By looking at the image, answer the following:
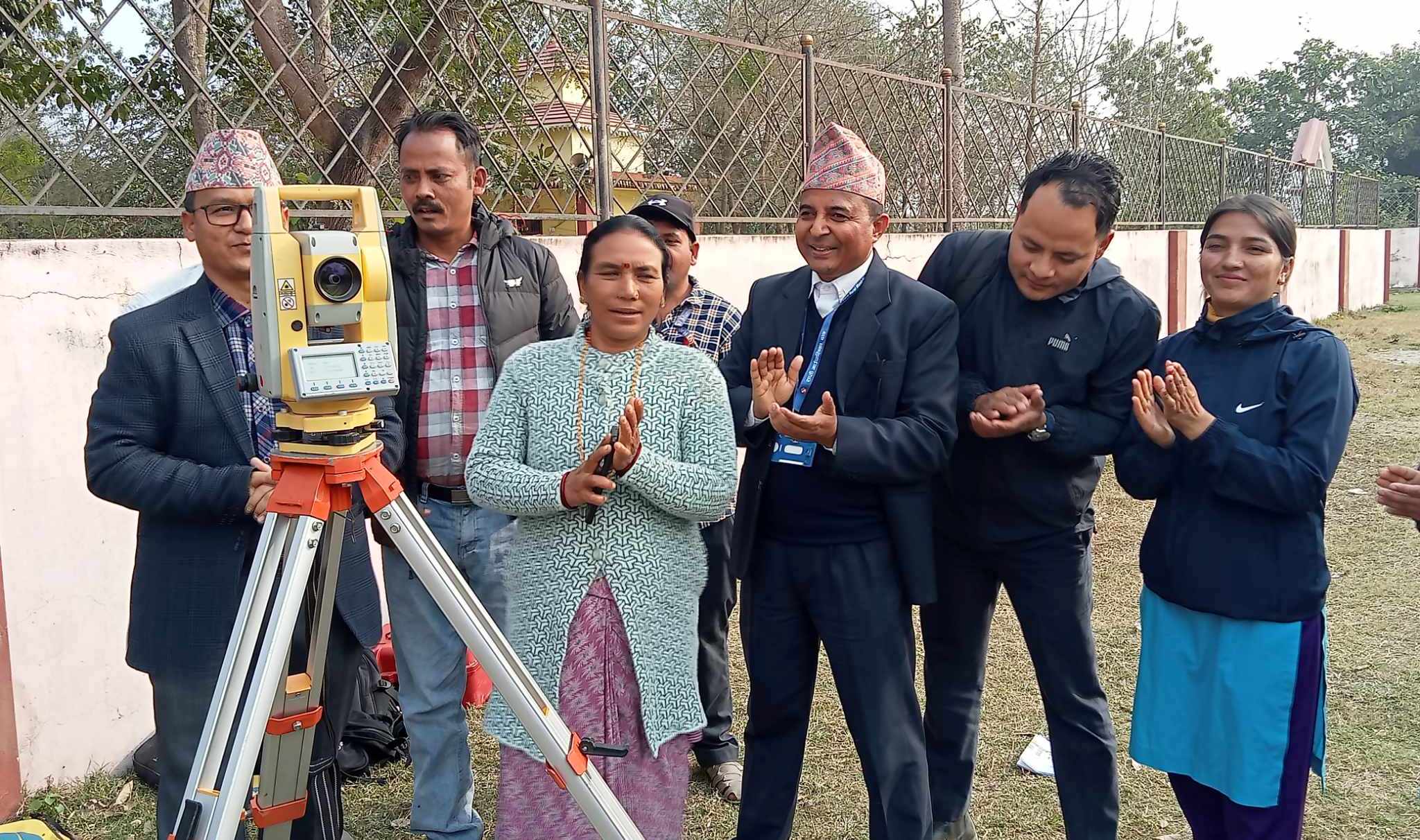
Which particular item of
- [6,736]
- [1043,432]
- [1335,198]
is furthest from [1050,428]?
[1335,198]

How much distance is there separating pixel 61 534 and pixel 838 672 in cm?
242

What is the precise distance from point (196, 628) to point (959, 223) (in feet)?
23.2

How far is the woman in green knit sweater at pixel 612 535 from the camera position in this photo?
2430mm

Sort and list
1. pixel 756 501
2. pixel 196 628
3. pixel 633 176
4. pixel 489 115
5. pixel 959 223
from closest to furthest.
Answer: pixel 196 628 < pixel 756 501 < pixel 489 115 < pixel 633 176 < pixel 959 223

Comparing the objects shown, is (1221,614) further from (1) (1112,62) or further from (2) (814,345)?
(1) (1112,62)

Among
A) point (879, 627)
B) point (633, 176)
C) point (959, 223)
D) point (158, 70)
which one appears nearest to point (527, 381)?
point (879, 627)

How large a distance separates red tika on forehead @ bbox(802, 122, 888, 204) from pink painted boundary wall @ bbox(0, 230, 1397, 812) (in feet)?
7.18

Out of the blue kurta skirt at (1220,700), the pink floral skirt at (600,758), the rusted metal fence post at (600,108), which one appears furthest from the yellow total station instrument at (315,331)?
the rusted metal fence post at (600,108)

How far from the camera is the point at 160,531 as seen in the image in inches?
94.7

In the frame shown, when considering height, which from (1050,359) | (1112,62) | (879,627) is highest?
(1112,62)

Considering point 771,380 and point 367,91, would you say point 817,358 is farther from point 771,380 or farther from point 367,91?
point 367,91

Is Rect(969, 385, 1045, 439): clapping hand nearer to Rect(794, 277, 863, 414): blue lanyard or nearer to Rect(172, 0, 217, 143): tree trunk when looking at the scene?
Rect(794, 277, 863, 414): blue lanyard

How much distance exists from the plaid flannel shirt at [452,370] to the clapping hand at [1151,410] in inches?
66.8

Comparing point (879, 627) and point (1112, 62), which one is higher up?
point (1112, 62)
